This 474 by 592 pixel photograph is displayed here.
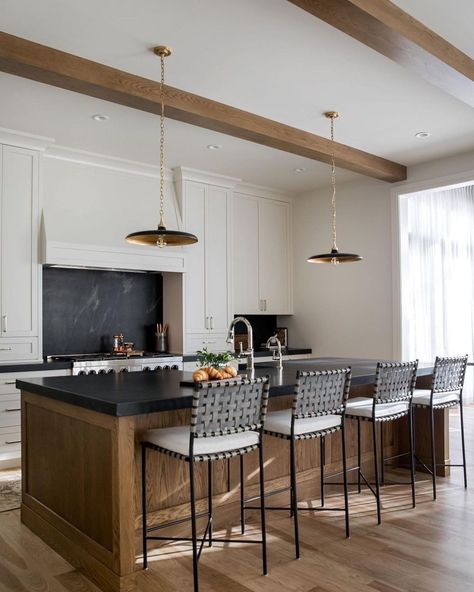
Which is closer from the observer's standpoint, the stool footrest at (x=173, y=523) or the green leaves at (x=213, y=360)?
the stool footrest at (x=173, y=523)

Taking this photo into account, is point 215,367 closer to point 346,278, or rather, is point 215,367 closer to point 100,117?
point 100,117

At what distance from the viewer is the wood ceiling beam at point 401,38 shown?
286cm

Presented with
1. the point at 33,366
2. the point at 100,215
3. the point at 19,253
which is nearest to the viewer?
the point at 33,366

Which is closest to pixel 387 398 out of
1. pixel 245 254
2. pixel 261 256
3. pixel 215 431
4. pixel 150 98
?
pixel 215 431

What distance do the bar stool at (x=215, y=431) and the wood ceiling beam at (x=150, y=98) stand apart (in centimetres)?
221

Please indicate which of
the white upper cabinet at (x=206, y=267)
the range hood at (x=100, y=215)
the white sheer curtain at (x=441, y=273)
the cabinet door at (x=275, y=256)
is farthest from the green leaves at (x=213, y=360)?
the white sheer curtain at (x=441, y=273)

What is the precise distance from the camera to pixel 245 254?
7.05 meters

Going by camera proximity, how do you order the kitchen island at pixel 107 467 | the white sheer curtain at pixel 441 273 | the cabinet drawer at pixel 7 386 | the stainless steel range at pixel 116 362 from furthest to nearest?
1. the white sheer curtain at pixel 441 273
2. the stainless steel range at pixel 116 362
3. the cabinet drawer at pixel 7 386
4. the kitchen island at pixel 107 467

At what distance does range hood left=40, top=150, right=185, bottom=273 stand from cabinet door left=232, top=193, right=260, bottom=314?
0.97 m

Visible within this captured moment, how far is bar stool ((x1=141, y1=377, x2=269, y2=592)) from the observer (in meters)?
2.54

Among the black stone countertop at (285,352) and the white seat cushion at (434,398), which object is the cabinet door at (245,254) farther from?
the white seat cushion at (434,398)

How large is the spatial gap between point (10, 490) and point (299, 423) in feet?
7.86

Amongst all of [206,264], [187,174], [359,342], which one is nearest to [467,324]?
[359,342]

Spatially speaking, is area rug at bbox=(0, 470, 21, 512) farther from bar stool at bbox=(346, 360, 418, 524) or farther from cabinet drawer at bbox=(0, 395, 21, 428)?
bar stool at bbox=(346, 360, 418, 524)
